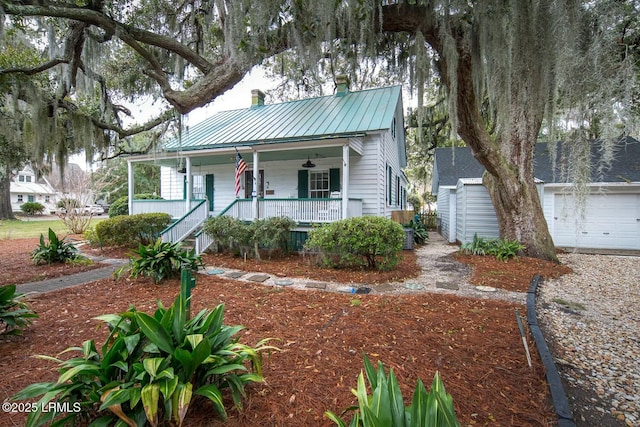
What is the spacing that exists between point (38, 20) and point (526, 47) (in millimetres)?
7529

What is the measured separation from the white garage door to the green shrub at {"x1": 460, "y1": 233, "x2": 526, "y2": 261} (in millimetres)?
3406

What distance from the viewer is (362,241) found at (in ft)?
19.5

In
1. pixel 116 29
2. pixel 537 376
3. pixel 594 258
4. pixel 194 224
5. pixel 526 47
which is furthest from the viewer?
pixel 194 224

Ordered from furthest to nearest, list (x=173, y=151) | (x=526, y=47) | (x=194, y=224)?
1. (x=173, y=151)
2. (x=194, y=224)
3. (x=526, y=47)

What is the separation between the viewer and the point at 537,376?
2.35m

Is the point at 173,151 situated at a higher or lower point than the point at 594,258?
higher

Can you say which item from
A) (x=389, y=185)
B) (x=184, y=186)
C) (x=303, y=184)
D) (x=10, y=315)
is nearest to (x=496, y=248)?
(x=389, y=185)

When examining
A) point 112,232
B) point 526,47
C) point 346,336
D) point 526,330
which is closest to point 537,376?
point 526,330

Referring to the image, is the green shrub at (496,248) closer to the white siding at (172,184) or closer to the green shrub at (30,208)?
the white siding at (172,184)

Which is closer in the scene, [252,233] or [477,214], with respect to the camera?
[252,233]

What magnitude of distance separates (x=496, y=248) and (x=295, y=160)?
6.80 metres

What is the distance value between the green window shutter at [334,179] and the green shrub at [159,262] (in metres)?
5.51

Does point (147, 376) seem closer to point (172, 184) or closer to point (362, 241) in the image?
point (362, 241)

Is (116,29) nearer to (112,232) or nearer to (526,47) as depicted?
(526,47)
